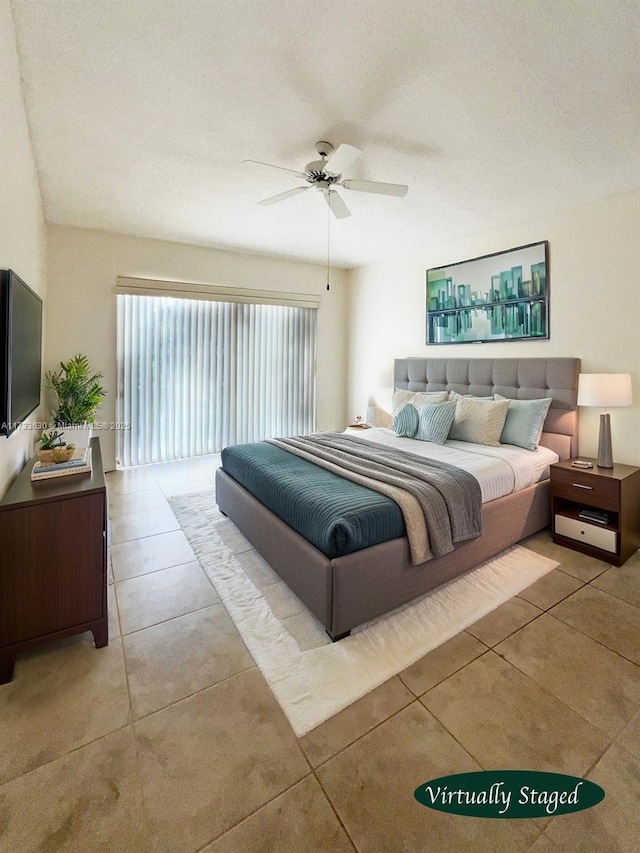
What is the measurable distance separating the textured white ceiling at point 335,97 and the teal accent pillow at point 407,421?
1.79 metres

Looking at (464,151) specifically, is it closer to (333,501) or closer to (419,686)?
(333,501)

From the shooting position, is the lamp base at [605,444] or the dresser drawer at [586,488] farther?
the lamp base at [605,444]

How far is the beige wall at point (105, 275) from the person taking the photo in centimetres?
404

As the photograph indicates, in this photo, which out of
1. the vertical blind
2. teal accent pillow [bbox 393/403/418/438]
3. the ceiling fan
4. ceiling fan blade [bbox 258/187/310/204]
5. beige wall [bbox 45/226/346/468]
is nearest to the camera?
the ceiling fan

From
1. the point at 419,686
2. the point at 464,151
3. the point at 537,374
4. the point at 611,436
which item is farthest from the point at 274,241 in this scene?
the point at 419,686

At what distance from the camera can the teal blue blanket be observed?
1895 millimetres

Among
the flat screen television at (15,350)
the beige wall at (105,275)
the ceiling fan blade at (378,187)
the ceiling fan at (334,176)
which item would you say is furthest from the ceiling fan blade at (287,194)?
the beige wall at (105,275)

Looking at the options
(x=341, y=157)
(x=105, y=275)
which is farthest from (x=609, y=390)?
(x=105, y=275)

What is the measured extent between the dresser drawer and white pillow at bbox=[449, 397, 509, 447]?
548mm

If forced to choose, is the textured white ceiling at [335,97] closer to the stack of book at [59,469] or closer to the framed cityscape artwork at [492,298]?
the framed cityscape artwork at [492,298]

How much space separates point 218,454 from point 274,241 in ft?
9.08

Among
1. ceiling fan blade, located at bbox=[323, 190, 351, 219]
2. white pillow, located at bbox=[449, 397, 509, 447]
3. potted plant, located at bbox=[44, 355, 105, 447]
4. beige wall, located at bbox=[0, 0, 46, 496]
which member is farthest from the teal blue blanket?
potted plant, located at bbox=[44, 355, 105, 447]

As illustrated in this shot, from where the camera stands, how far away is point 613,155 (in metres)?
2.45

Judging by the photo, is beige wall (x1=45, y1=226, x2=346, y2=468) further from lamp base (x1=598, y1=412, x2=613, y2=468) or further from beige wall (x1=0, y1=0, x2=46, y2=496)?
lamp base (x1=598, y1=412, x2=613, y2=468)
